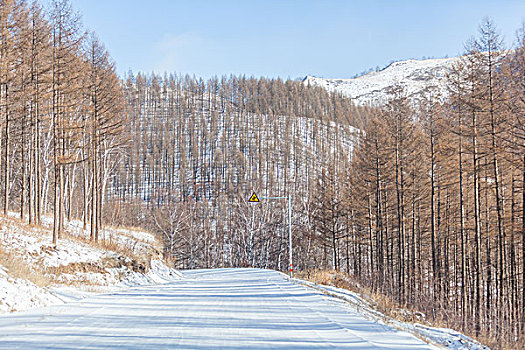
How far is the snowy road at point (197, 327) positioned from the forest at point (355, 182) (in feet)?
23.8

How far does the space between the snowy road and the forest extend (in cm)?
726

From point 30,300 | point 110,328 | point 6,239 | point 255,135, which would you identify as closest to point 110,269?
point 6,239

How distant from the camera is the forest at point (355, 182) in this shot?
1930 centimetres

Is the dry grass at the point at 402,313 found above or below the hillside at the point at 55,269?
below

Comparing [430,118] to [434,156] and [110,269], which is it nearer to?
[434,156]

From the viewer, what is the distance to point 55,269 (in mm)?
15328

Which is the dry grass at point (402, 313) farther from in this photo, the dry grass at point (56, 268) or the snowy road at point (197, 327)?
the dry grass at point (56, 268)

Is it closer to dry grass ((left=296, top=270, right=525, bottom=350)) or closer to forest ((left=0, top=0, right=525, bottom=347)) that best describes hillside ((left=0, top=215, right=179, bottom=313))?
forest ((left=0, top=0, right=525, bottom=347))

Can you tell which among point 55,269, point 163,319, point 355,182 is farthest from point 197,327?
point 355,182

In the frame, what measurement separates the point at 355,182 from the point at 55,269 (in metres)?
25.6

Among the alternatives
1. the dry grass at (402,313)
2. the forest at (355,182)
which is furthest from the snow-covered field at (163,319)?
the forest at (355,182)

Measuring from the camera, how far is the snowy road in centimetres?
584

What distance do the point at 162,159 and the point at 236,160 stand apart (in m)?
21.2

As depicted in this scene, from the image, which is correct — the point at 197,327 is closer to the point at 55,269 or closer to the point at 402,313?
the point at 402,313
